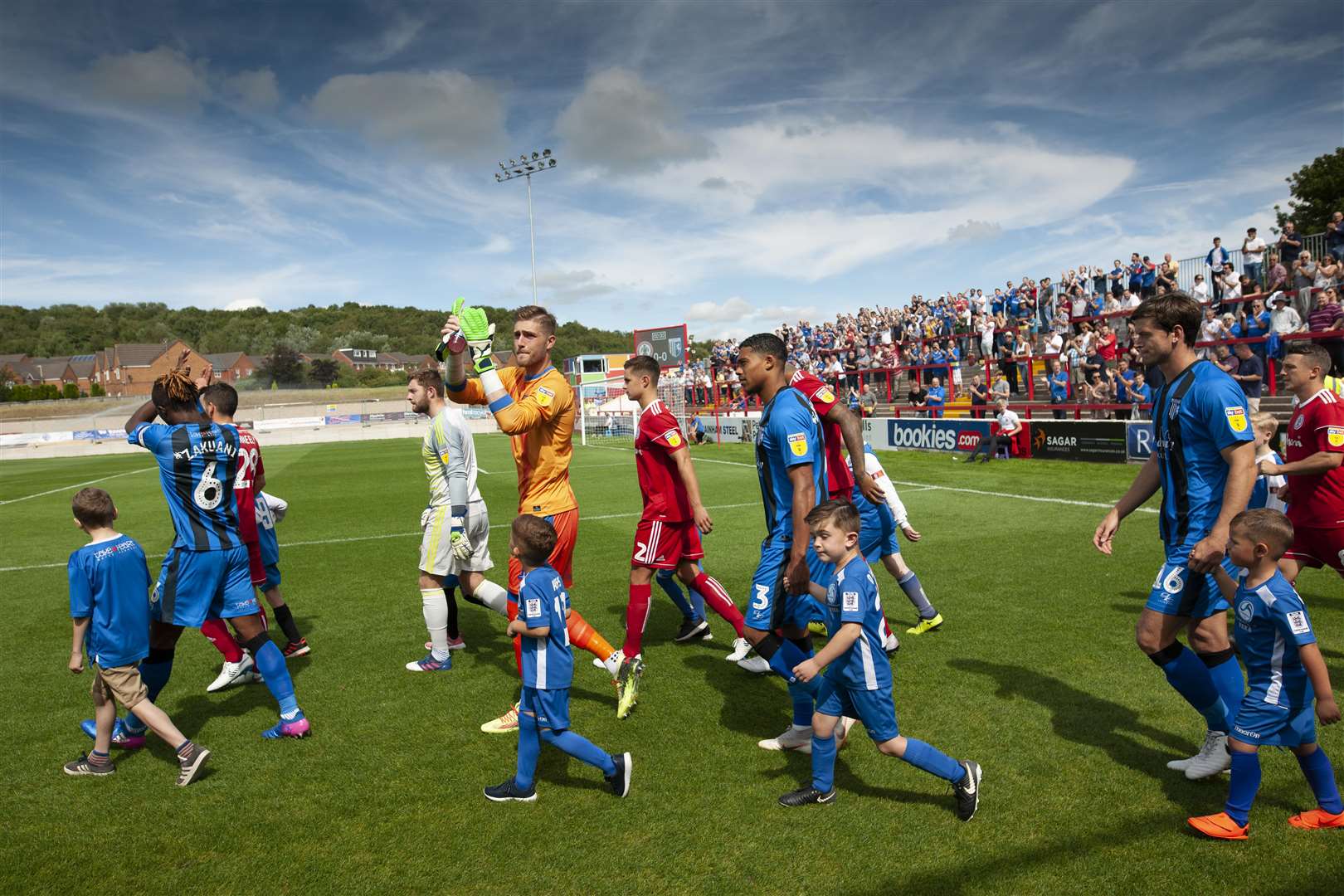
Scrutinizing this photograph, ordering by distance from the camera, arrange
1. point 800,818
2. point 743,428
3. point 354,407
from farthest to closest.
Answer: point 354,407 < point 743,428 < point 800,818

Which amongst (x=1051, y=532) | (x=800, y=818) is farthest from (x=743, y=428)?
(x=800, y=818)

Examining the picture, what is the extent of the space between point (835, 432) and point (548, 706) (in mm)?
2744

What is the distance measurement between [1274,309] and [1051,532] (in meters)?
10.3

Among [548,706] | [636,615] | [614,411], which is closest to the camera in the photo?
[548,706]

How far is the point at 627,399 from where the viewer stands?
98.4 ft

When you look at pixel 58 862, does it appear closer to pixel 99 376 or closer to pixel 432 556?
pixel 432 556

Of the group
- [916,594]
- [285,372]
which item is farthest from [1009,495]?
[285,372]

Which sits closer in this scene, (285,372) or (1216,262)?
(1216,262)

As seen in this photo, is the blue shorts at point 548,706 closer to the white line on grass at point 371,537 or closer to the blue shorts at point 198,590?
the blue shorts at point 198,590

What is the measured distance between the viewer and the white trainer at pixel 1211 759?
3.87 m

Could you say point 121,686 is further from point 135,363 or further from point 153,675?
point 135,363

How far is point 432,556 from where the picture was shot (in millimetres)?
5785

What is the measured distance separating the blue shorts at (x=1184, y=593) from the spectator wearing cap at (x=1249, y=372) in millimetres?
13535

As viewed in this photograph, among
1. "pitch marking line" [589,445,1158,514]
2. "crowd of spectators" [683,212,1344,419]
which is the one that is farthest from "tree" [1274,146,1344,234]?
"pitch marking line" [589,445,1158,514]
